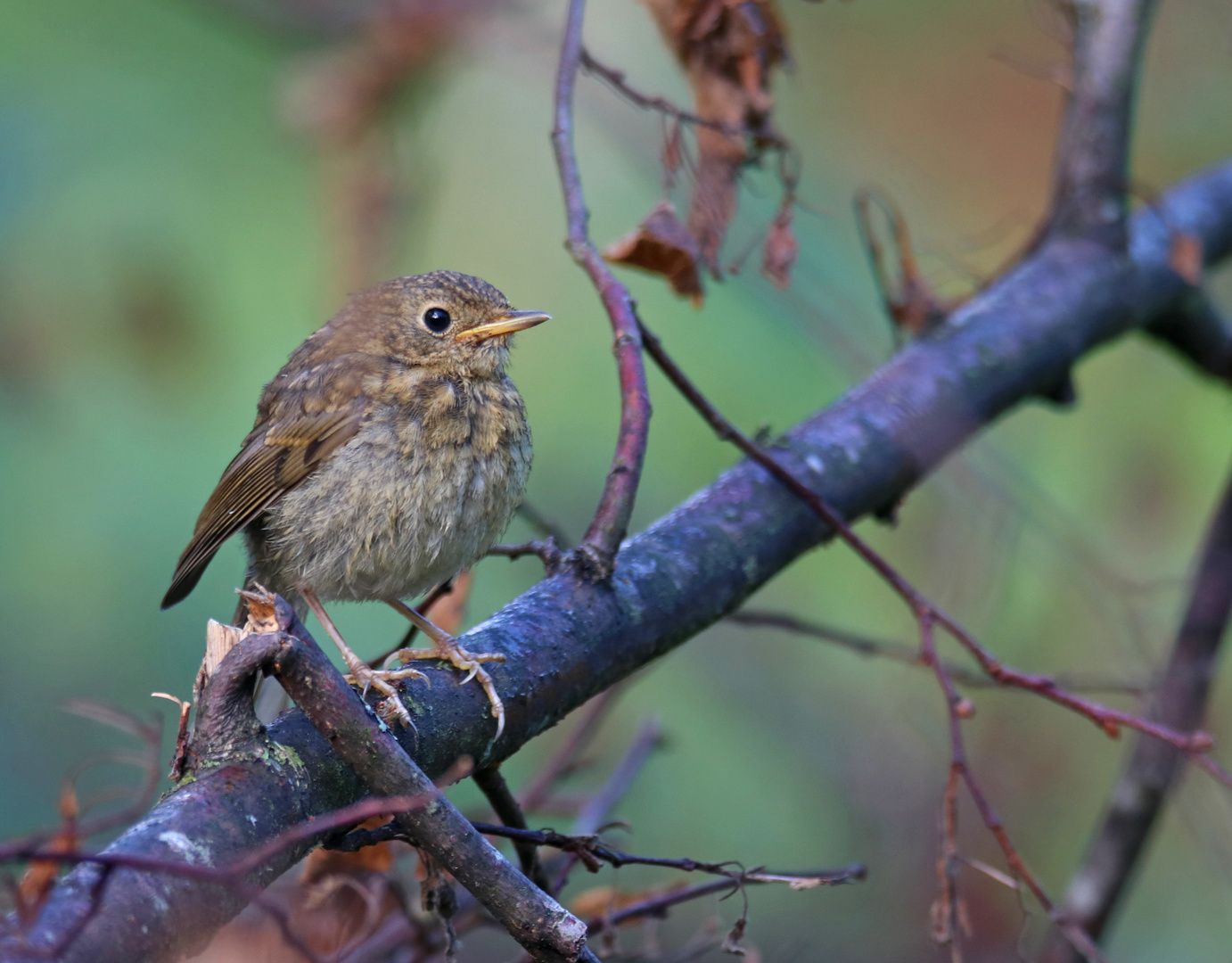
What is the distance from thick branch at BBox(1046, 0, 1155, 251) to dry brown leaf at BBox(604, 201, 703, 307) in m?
1.65

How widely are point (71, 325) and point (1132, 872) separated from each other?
4.24 metres

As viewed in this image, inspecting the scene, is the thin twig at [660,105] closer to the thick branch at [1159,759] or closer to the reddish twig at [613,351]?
the reddish twig at [613,351]

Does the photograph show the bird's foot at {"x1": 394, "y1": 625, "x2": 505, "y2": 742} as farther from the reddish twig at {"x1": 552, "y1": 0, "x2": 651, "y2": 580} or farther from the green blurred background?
the green blurred background

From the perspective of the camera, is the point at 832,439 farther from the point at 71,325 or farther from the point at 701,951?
the point at 71,325

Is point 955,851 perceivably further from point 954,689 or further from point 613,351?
point 613,351

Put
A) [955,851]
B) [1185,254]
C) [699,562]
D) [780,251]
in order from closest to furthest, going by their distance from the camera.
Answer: [955,851] → [699,562] → [780,251] → [1185,254]

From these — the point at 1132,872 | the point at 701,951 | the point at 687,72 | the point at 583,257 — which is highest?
the point at 687,72

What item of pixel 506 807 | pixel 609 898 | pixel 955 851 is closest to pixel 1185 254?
pixel 955 851

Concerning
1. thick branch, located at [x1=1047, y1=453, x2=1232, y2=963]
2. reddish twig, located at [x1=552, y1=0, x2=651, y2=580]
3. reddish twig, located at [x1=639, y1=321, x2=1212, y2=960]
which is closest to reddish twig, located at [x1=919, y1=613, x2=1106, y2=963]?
reddish twig, located at [x1=639, y1=321, x2=1212, y2=960]

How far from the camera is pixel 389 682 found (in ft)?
6.84

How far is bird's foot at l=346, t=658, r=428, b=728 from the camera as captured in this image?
1.89 metres

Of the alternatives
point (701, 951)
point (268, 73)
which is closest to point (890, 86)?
point (268, 73)

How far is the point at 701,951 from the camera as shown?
235 centimetres

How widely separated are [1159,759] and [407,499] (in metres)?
2.38
